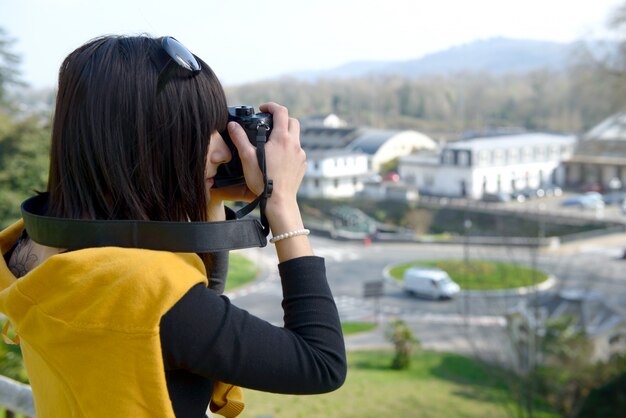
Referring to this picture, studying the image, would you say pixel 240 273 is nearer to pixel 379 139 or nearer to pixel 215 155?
pixel 379 139

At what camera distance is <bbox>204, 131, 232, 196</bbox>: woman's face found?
0.71 meters

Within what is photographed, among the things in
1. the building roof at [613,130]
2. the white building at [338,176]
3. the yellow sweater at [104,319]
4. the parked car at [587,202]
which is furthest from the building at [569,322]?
the parked car at [587,202]

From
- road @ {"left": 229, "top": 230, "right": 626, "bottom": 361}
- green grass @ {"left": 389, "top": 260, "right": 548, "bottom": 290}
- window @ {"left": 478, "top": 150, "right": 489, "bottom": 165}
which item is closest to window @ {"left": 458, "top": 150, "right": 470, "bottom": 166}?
window @ {"left": 478, "top": 150, "right": 489, "bottom": 165}

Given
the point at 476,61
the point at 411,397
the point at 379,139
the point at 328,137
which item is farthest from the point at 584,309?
the point at 476,61

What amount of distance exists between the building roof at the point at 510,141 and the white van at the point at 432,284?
300 inches

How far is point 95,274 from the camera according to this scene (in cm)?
60

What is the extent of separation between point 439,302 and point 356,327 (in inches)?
88.5

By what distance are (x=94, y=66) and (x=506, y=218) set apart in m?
17.1

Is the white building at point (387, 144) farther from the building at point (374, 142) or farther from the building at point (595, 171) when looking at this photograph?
the building at point (595, 171)

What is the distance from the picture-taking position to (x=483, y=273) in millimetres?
13711

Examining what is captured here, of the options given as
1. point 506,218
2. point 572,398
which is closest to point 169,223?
point 572,398

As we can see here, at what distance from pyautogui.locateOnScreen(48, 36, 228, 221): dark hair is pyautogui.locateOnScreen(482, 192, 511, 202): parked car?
66.0 ft

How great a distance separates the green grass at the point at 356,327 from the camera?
11.5 metres

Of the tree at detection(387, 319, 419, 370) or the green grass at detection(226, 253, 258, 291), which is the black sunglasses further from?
the green grass at detection(226, 253, 258, 291)
